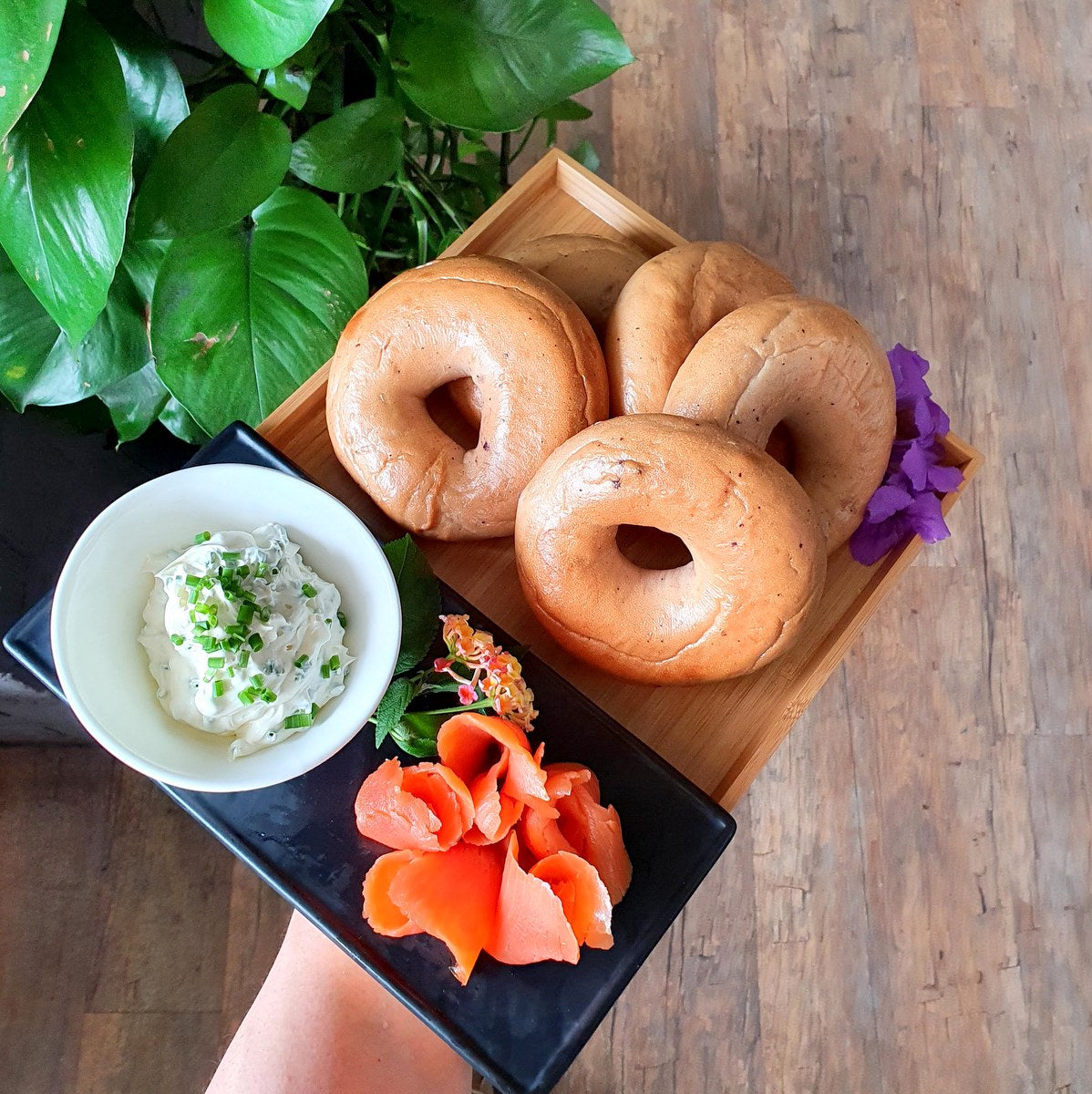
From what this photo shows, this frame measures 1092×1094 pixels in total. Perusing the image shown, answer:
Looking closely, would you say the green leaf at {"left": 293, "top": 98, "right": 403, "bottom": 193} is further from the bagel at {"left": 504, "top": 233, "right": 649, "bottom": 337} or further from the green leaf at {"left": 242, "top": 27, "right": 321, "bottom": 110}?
the bagel at {"left": 504, "top": 233, "right": 649, "bottom": 337}

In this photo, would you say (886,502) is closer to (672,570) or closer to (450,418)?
(672,570)

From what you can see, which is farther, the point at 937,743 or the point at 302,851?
the point at 937,743

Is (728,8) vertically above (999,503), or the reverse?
(728,8)

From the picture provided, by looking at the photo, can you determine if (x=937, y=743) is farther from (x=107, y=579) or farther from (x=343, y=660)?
(x=107, y=579)

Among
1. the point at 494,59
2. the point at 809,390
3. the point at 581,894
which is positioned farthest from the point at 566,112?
the point at 581,894

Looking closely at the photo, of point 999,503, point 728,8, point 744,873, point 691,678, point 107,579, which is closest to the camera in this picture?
point 107,579

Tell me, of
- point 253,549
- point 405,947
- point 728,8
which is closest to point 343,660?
point 253,549

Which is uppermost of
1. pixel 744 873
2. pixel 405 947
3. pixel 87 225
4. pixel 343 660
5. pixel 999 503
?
pixel 87 225
